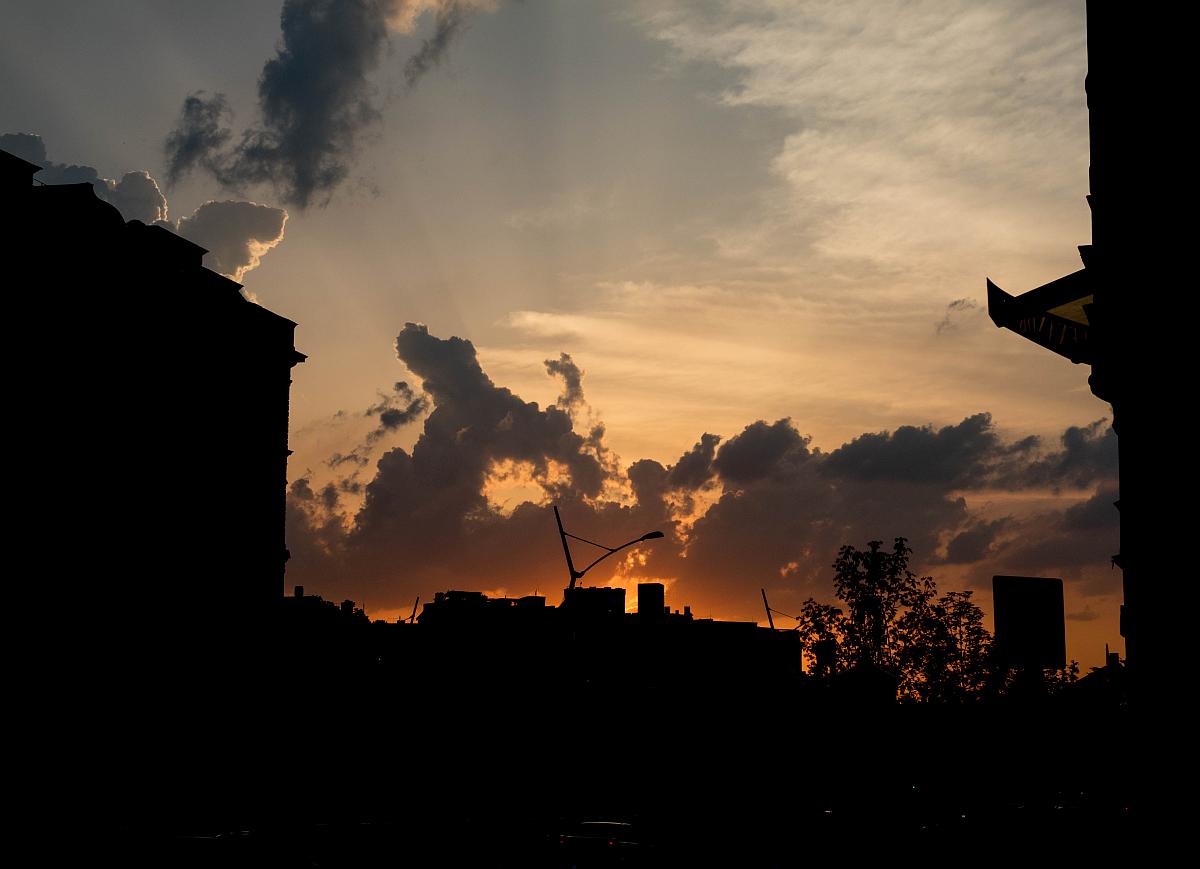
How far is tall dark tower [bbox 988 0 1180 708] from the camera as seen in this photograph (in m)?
31.8

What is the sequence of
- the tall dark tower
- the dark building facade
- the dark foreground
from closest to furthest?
the dark foreground, the tall dark tower, the dark building facade

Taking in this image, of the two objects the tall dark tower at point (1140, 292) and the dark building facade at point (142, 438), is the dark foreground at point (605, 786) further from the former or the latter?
the tall dark tower at point (1140, 292)

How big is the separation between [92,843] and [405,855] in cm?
970

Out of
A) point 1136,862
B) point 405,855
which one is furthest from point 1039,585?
point 405,855

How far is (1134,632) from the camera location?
139 feet

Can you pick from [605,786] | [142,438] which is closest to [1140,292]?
[142,438]

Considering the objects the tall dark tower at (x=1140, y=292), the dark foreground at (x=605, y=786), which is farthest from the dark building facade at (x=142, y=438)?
the tall dark tower at (x=1140, y=292)

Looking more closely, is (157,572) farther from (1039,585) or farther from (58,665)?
(1039,585)

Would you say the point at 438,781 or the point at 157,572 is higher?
the point at 157,572

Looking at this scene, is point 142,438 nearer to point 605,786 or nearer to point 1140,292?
point 605,786

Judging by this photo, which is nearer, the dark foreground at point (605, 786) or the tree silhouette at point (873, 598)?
the dark foreground at point (605, 786)

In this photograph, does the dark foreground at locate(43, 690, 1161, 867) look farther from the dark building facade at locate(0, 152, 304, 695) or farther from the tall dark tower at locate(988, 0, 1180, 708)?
the tall dark tower at locate(988, 0, 1180, 708)

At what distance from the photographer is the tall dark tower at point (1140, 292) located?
31.8 meters

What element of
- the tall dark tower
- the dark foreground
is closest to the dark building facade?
the dark foreground
